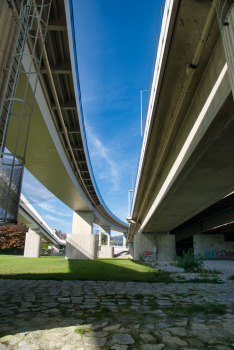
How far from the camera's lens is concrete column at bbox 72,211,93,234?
100 ft

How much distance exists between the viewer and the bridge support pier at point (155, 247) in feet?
94.2

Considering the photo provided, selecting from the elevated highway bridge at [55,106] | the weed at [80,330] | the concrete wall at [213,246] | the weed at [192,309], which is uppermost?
the elevated highway bridge at [55,106]

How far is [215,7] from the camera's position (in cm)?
466

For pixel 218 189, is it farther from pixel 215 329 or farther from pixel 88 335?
pixel 88 335

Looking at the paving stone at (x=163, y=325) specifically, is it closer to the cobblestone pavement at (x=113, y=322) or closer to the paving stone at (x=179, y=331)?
the cobblestone pavement at (x=113, y=322)

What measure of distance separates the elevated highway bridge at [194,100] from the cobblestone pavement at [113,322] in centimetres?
394

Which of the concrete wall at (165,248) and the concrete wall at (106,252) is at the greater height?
the concrete wall at (165,248)

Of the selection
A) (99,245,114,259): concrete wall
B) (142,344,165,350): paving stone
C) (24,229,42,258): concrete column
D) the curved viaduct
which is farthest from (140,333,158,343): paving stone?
(99,245,114,259): concrete wall

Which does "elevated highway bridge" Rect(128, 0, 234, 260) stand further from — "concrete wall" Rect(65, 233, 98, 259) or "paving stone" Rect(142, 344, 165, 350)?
"concrete wall" Rect(65, 233, 98, 259)

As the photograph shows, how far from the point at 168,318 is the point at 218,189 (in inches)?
351

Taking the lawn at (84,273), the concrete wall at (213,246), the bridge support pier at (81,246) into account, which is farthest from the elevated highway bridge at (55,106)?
the concrete wall at (213,246)

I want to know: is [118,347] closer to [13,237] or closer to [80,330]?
[80,330]

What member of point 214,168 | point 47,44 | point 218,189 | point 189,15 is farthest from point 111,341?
point 218,189

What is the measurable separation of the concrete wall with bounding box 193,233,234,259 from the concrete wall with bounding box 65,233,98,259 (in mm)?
15670
